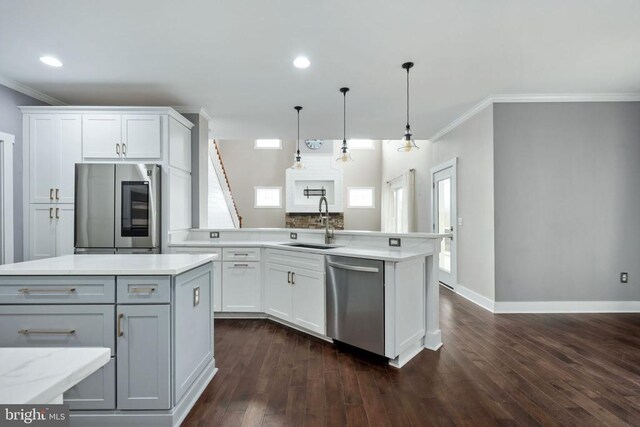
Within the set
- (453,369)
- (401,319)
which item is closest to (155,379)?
(401,319)

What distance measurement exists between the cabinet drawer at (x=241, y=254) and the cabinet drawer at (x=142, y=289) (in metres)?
1.82

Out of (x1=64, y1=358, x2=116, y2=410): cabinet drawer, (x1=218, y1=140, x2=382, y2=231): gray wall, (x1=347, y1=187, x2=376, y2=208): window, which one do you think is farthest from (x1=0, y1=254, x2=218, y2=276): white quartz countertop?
(x1=347, y1=187, x2=376, y2=208): window

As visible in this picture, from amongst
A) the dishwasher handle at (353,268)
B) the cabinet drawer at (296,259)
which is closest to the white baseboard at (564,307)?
the dishwasher handle at (353,268)

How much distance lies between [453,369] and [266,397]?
147 cm

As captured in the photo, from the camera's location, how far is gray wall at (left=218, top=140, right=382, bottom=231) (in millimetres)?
9297

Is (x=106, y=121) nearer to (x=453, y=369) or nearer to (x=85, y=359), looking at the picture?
(x=85, y=359)

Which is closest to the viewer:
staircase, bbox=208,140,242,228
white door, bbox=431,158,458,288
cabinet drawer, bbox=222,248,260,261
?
cabinet drawer, bbox=222,248,260,261

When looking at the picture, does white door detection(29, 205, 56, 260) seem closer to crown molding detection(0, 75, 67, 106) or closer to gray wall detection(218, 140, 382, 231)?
crown molding detection(0, 75, 67, 106)

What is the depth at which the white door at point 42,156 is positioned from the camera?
333 centimetres

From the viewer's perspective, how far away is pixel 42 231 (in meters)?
3.35

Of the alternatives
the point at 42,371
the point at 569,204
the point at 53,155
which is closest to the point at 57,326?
the point at 42,371

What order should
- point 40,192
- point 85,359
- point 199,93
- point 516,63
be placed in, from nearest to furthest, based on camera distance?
point 85,359 → point 516,63 → point 40,192 → point 199,93

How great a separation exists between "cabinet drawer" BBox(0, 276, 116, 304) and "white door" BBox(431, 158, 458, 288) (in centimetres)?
441

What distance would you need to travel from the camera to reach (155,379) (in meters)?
1.67
